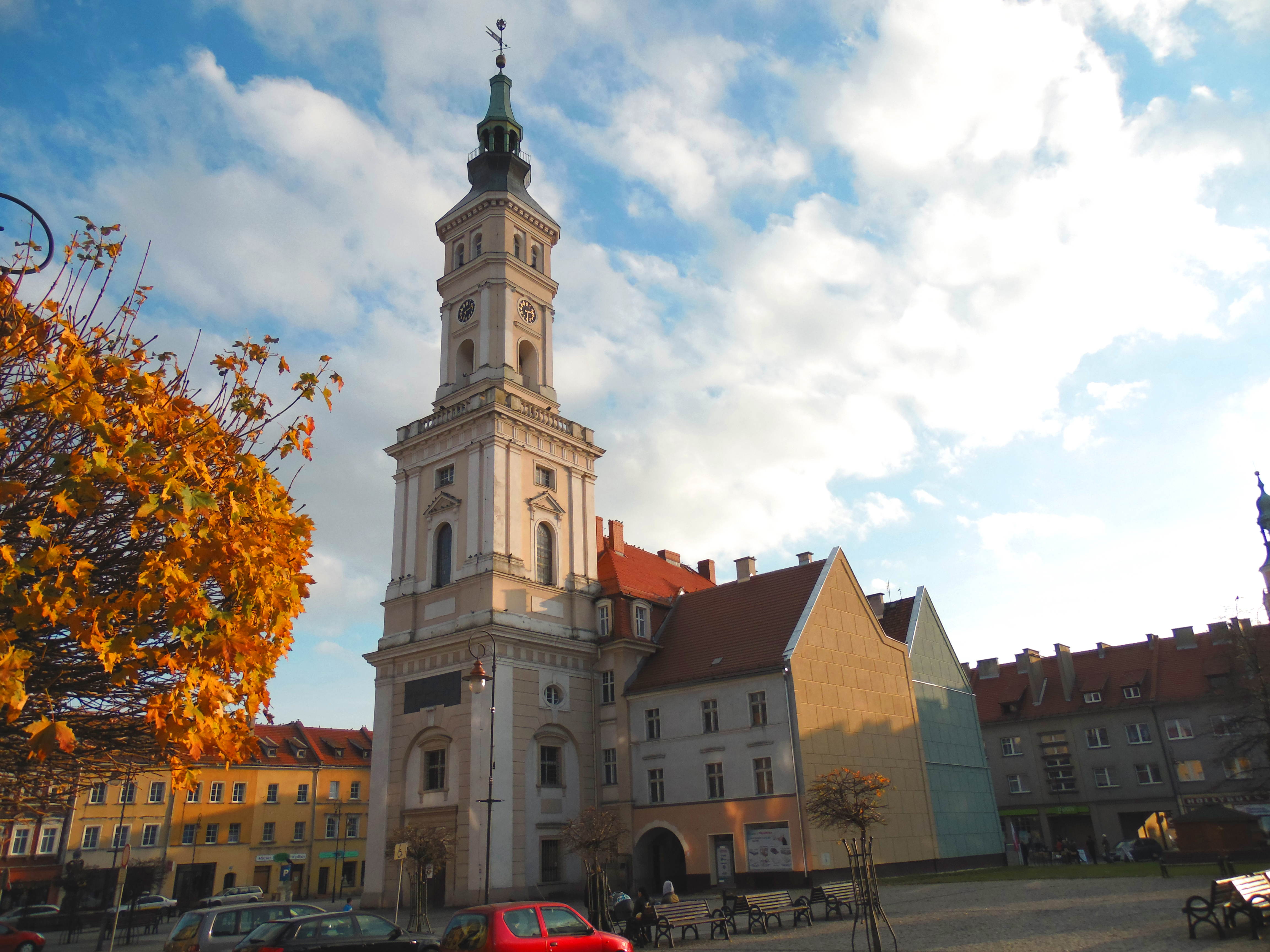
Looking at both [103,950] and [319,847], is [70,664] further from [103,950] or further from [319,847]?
[319,847]

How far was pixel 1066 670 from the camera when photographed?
6169 cm

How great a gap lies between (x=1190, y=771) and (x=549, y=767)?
40.7 meters

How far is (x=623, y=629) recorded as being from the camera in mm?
40625

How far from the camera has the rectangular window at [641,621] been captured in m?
41.6

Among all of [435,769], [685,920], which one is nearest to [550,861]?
[435,769]

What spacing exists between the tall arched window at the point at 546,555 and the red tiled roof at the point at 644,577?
3058 millimetres

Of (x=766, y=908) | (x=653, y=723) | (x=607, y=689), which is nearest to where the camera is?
(x=766, y=908)

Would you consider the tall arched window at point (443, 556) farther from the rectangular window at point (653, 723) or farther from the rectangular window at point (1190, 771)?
A: the rectangular window at point (1190, 771)

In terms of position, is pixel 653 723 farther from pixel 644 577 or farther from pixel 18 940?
pixel 18 940

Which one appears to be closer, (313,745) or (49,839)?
(49,839)

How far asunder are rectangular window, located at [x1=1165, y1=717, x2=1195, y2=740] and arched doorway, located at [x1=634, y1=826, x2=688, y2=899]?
3528 centimetres

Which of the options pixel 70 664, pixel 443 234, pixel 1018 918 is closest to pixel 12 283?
pixel 70 664

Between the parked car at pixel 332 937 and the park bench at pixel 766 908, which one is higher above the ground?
the parked car at pixel 332 937

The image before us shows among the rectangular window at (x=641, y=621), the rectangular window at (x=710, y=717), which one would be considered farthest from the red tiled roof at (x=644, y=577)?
the rectangular window at (x=710, y=717)
